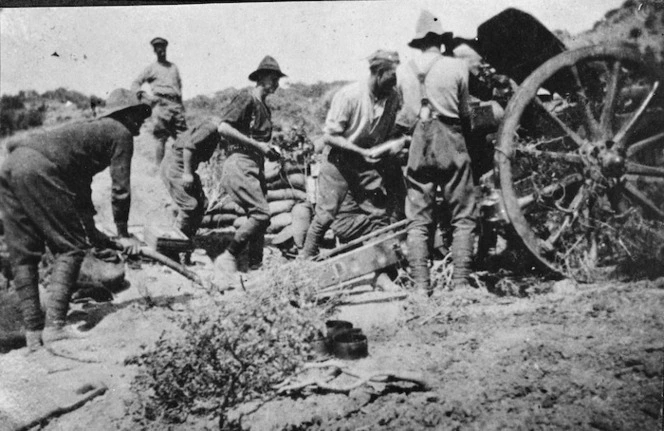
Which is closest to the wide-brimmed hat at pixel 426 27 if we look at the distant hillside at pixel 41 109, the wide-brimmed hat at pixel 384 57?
the wide-brimmed hat at pixel 384 57

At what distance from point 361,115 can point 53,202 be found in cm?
271

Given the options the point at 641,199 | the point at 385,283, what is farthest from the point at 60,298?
the point at 641,199

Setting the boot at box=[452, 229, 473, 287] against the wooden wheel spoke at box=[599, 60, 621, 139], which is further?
the boot at box=[452, 229, 473, 287]

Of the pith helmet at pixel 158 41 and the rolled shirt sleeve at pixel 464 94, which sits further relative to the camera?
the pith helmet at pixel 158 41

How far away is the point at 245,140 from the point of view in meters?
5.16

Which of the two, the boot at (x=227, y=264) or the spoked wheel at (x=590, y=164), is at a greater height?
the spoked wheel at (x=590, y=164)

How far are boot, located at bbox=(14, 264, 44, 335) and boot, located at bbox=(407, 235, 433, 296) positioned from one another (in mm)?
2981

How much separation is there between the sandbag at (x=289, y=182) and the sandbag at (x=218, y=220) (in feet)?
2.50

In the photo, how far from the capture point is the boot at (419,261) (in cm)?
399

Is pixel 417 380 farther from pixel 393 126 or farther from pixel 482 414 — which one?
pixel 393 126

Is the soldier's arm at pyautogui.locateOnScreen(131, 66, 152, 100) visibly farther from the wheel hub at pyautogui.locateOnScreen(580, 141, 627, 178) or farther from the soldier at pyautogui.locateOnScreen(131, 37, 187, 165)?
the wheel hub at pyautogui.locateOnScreen(580, 141, 627, 178)

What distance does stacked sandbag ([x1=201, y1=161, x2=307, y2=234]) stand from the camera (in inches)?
279

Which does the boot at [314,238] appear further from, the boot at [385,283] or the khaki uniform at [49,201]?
the khaki uniform at [49,201]

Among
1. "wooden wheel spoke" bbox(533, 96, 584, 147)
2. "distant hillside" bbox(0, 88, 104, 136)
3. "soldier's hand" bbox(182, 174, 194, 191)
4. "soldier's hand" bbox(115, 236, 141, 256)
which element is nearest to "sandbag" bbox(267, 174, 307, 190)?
"soldier's hand" bbox(182, 174, 194, 191)
